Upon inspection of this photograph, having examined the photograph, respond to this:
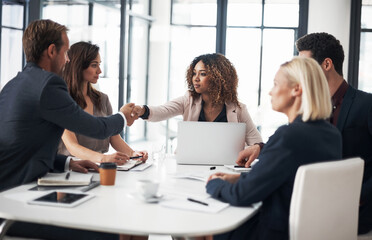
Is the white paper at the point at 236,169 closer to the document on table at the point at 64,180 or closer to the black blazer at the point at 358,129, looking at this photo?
the black blazer at the point at 358,129

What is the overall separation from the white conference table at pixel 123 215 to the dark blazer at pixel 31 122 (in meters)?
0.13

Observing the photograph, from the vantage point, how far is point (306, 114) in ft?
5.57

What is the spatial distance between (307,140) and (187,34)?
5.86 metres

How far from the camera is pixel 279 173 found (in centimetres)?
161

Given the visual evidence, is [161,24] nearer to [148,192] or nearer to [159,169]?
[159,169]

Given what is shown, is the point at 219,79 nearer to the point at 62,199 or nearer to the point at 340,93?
the point at 340,93

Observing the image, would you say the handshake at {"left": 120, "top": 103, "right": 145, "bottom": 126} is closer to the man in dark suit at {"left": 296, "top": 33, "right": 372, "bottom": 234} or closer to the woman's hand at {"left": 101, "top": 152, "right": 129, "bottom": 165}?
the woman's hand at {"left": 101, "top": 152, "right": 129, "bottom": 165}

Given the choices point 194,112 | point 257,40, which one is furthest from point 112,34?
point 194,112

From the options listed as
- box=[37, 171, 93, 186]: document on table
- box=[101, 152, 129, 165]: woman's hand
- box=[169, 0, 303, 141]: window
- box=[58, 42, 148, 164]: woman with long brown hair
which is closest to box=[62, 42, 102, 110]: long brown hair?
box=[58, 42, 148, 164]: woman with long brown hair

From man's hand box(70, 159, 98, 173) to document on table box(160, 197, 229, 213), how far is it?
70cm

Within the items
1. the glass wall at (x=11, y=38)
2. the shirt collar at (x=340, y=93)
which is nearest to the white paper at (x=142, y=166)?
the shirt collar at (x=340, y=93)

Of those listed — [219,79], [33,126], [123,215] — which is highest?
[219,79]

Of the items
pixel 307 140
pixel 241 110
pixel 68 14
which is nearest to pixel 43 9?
pixel 68 14

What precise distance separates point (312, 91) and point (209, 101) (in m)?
1.54
